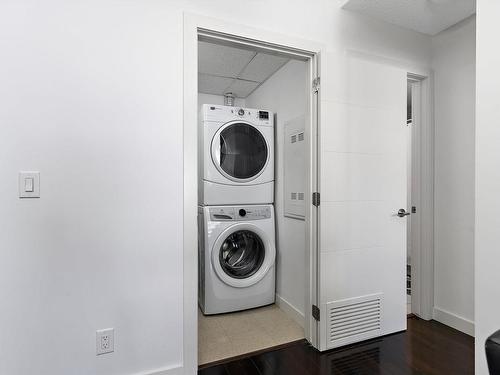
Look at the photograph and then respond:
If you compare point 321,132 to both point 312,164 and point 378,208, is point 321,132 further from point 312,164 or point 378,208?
point 378,208

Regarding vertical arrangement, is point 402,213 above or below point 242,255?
above

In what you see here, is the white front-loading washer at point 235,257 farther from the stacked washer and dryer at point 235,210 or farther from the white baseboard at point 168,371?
the white baseboard at point 168,371

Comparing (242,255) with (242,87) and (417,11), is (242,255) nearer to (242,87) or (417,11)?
(242,87)

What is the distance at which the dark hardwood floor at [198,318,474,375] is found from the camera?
162 cm

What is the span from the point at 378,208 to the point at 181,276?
1.45 metres

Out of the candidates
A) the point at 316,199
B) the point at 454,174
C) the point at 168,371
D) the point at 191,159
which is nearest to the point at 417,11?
the point at 454,174

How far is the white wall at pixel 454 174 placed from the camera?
78.9 inches

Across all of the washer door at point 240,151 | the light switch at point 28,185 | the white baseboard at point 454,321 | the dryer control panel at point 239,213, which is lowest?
the white baseboard at point 454,321

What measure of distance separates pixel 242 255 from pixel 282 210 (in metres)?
0.60

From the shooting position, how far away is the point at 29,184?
4.13ft

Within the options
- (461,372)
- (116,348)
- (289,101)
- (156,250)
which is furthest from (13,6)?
(461,372)

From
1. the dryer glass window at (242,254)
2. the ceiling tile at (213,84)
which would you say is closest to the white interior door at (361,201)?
the dryer glass window at (242,254)

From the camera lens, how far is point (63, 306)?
1.32 metres

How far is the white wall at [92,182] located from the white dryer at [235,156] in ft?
2.86
